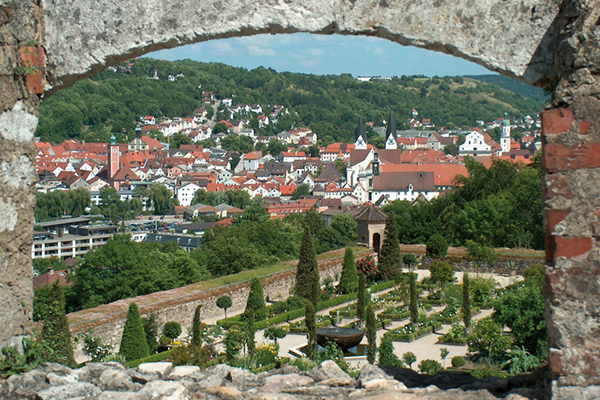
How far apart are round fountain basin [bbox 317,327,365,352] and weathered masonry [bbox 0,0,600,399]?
35.3 feet

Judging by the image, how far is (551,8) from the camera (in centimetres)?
308

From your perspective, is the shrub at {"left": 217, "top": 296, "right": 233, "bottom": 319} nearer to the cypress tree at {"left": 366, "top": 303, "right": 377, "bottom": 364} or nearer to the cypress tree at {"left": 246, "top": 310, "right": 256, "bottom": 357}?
the cypress tree at {"left": 246, "top": 310, "right": 256, "bottom": 357}

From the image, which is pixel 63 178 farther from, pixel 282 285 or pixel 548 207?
pixel 548 207

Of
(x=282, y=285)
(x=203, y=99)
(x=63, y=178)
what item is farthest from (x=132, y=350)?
(x=203, y=99)

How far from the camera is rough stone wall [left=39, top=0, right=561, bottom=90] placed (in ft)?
10.2

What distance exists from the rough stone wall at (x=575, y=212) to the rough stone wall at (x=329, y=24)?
0.24 meters

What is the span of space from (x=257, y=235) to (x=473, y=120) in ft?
506

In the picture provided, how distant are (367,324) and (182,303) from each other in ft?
16.8

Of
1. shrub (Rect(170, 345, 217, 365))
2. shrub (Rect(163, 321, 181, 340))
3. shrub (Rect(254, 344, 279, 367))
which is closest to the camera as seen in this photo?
shrub (Rect(170, 345, 217, 365))

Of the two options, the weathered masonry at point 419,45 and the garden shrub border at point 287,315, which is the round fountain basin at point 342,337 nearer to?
the garden shrub border at point 287,315

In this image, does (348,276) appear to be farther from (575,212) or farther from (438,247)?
(575,212)

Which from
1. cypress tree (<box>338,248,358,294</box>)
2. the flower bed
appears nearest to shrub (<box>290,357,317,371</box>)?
the flower bed

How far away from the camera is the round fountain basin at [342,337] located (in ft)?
44.9

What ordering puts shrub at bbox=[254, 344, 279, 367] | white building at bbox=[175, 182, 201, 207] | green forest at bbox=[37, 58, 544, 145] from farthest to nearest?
1. green forest at bbox=[37, 58, 544, 145]
2. white building at bbox=[175, 182, 201, 207]
3. shrub at bbox=[254, 344, 279, 367]
